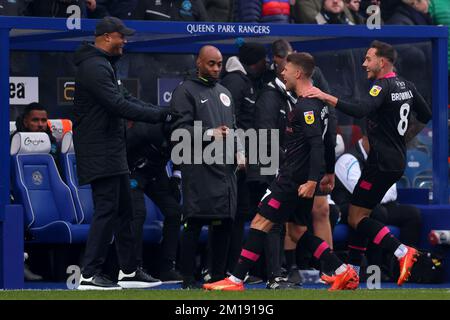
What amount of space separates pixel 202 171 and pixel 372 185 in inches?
60.1

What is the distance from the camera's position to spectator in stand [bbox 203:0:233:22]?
16.6 meters

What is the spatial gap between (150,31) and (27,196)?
1.92 metres

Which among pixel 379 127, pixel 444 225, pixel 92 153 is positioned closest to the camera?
pixel 92 153

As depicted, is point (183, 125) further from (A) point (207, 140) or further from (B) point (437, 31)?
(B) point (437, 31)

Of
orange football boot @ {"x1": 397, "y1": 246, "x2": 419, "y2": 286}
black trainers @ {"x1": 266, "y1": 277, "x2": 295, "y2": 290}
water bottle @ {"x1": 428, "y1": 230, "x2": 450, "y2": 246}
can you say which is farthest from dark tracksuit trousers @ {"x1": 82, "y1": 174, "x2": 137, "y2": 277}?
water bottle @ {"x1": 428, "y1": 230, "x2": 450, "y2": 246}

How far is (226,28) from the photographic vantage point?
1412 centimetres

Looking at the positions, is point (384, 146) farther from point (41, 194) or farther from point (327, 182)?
point (41, 194)

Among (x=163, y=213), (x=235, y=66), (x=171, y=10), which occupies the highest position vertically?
(x=171, y=10)

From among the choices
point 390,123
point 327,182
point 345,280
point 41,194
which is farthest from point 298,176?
point 41,194

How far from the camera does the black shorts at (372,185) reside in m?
12.8

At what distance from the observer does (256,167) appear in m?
13.6

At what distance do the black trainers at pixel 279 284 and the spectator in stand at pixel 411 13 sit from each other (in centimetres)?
614

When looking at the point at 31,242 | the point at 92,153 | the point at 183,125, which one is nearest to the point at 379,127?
the point at 183,125

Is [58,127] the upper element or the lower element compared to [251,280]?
upper
